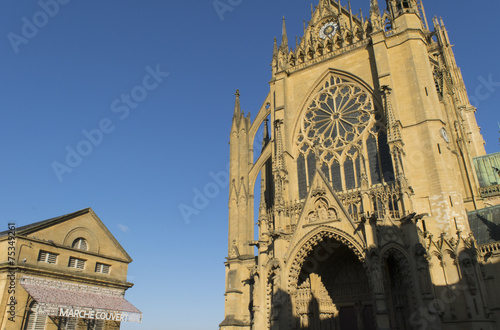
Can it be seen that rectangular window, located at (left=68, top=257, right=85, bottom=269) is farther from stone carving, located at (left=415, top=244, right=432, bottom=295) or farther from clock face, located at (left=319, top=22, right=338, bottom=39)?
clock face, located at (left=319, top=22, right=338, bottom=39)

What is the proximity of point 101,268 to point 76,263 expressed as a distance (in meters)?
1.86

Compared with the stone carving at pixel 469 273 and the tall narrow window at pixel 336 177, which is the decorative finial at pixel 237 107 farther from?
the stone carving at pixel 469 273

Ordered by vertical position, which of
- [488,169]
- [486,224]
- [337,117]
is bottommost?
[486,224]

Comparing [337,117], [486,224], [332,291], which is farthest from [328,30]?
[332,291]

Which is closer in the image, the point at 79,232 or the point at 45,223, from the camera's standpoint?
the point at 45,223

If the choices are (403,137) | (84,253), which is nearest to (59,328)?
(84,253)

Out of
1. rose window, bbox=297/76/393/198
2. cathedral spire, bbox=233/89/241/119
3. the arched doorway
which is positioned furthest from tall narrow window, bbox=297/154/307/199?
cathedral spire, bbox=233/89/241/119

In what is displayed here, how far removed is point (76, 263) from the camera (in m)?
23.0

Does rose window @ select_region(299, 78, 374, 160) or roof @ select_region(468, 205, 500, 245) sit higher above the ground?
rose window @ select_region(299, 78, 374, 160)

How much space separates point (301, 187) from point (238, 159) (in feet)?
17.9

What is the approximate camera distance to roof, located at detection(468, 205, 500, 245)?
2031 cm

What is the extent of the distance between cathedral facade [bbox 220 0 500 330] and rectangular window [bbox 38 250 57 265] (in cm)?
992

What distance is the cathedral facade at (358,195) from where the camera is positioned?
685 inches

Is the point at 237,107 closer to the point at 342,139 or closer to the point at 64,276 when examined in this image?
the point at 342,139
